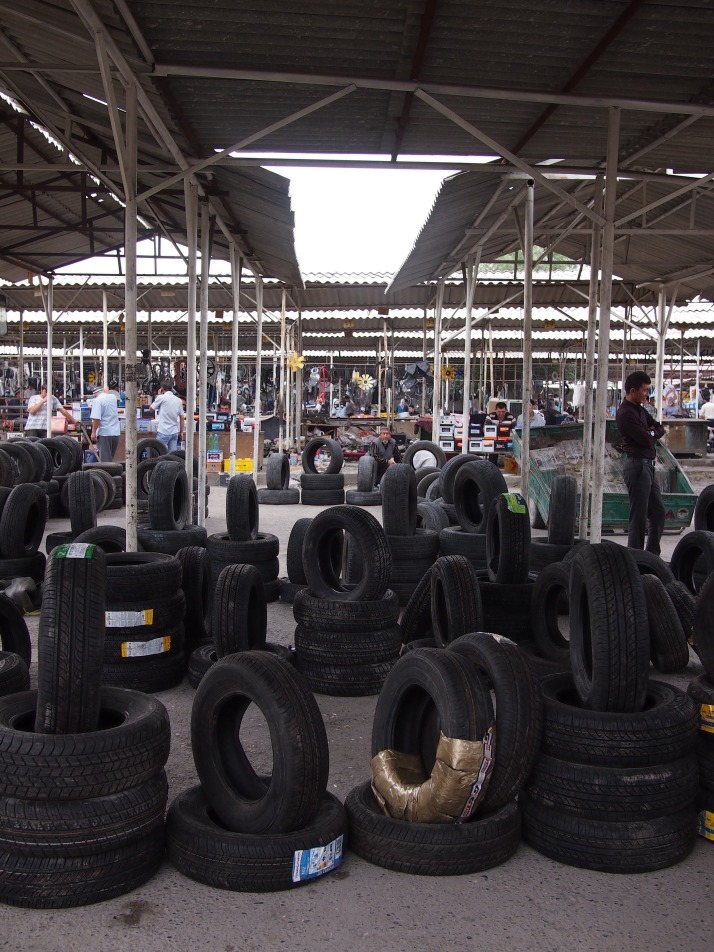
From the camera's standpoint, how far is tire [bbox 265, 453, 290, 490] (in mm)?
15250

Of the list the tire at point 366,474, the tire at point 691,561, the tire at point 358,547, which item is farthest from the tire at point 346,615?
the tire at point 366,474

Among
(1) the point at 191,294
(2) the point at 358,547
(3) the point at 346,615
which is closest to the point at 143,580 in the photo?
(3) the point at 346,615

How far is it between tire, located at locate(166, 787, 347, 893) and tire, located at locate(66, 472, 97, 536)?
4.98m

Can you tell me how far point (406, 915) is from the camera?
3086mm

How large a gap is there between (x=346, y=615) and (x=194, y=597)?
4.30 feet

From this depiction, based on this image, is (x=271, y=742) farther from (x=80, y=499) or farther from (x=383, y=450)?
(x=383, y=450)

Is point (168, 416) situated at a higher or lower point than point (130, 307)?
lower

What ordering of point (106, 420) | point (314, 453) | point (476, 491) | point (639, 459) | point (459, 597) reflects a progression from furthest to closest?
point (106, 420)
point (314, 453)
point (639, 459)
point (476, 491)
point (459, 597)

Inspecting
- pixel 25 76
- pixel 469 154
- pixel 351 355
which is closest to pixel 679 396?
pixel 351 355

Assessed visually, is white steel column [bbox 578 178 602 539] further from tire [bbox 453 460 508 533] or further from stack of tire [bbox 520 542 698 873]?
stack of tire [bbox 520 542 698 873]

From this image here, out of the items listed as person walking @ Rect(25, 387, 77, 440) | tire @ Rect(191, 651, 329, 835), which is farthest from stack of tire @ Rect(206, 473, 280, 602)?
person walking @ Rect(25, 387, 77, 440)

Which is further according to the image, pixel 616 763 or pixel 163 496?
pixel 163 496

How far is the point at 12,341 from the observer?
32.2 meters

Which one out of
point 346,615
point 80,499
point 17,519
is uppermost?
point 80,499
